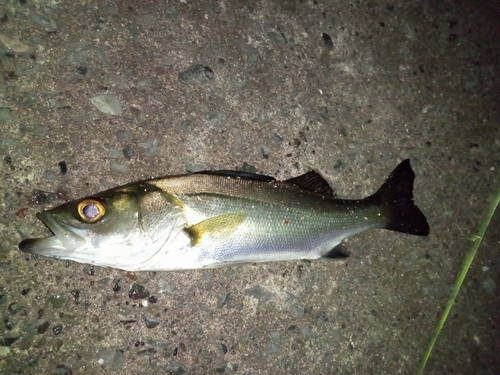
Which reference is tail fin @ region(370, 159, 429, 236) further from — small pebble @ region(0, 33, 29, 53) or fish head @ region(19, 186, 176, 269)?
small pebble @ region(0, 33, 29, 53)

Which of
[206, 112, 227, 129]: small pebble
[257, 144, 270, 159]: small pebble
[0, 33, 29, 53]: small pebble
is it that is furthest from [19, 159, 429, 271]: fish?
[0, 33, 29, 53]: small pebble

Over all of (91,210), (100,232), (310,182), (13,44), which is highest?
(13,44)

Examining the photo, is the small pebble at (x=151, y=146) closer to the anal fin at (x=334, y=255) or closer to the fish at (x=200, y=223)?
the fish at (x=200, y=223)

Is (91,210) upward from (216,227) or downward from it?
upward

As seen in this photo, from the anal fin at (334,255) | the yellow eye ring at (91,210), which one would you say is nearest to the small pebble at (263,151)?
the anal fin at (334,255)

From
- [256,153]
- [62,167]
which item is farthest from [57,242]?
[256,153]

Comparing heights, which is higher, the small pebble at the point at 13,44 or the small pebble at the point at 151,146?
the small pebble at the point at 13,44

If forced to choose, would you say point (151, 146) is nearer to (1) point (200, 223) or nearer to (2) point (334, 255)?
(1) point (200, 223)
